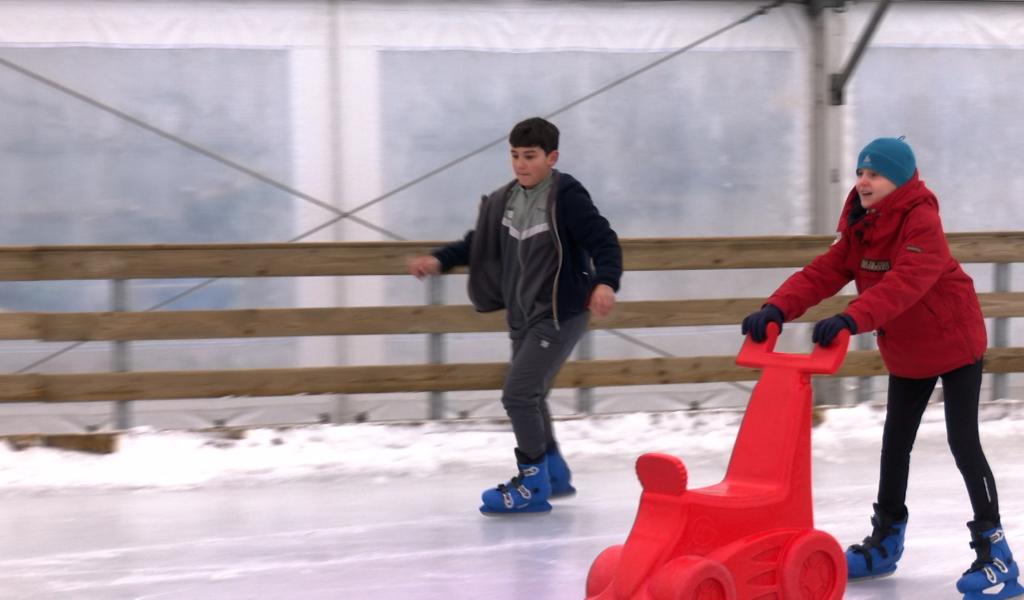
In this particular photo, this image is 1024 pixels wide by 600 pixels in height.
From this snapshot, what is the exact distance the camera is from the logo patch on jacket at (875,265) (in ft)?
9.20

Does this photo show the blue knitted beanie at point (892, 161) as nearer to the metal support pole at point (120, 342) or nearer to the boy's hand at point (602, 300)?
the boy's hand at point (602, 300)

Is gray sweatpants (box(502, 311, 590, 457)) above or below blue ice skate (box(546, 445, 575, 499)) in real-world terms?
above

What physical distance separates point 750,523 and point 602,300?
1162 millimetres

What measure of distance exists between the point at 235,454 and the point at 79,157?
1.64m

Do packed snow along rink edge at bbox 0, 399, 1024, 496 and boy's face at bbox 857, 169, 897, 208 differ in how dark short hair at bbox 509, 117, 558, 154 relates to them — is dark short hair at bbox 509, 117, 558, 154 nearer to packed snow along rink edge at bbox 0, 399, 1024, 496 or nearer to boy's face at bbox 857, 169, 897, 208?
boy's face at bbox 857, 169, 897, 208

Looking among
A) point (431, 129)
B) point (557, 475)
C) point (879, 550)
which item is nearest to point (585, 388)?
point (557, 475)

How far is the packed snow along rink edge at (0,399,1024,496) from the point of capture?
14.8 feet

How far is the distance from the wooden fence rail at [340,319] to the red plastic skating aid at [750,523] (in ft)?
8.44

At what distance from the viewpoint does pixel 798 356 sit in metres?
2.64

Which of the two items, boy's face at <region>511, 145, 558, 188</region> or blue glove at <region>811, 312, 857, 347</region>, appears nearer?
blue glove at <region>811, 312, 857, 347</region>

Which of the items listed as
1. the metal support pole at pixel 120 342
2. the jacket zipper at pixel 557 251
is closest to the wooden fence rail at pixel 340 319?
the metal support pole at pixel 120 342

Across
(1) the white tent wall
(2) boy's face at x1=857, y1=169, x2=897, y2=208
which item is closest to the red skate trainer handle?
(2) boy's face at x1=857, y1=169, x2=897, y2=208

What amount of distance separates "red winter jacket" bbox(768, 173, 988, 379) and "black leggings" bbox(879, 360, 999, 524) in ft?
0.18

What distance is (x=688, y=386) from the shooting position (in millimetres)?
5918
